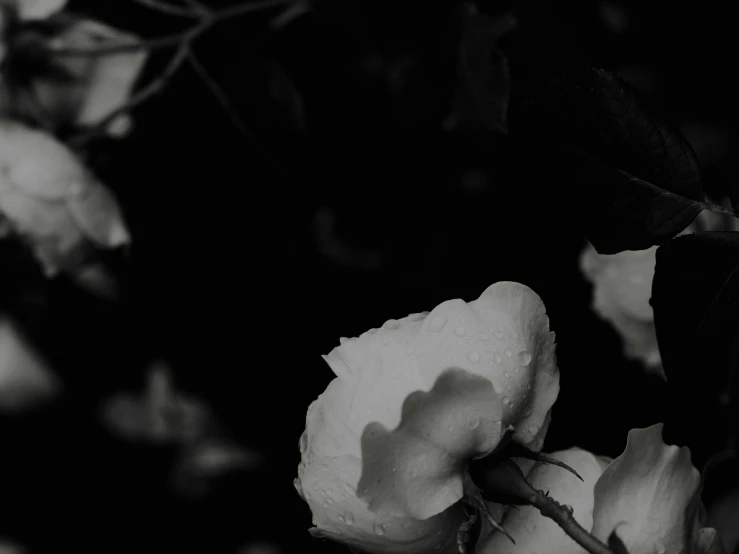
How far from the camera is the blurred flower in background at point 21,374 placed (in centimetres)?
94

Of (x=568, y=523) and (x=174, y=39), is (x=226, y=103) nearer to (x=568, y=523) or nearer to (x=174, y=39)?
(x=174, y=39)

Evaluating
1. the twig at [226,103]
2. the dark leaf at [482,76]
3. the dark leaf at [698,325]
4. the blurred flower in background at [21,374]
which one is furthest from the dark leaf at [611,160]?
the blurred flower in background at [21,374]

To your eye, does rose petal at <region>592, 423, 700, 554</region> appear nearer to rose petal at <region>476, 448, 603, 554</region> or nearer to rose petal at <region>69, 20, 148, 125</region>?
rose petal at <region>476, 448, 603, 554</region>

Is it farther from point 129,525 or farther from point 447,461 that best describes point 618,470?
point 129,525

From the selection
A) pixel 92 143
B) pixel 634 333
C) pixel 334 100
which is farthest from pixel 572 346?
pixel 92 143

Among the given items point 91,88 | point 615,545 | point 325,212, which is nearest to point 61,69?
point 91,88

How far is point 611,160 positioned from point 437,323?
0.35ft

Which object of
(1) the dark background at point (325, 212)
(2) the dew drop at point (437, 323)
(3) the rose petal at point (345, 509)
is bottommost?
(1) the dark background at point (325, 212)

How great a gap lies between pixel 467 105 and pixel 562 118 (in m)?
0.21

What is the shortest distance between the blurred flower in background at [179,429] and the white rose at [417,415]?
1.84ft

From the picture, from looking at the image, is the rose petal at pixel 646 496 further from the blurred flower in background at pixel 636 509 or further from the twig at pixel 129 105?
the twig at pixel 129 105

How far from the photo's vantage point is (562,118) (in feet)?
1.22

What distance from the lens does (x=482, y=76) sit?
1.81 ft

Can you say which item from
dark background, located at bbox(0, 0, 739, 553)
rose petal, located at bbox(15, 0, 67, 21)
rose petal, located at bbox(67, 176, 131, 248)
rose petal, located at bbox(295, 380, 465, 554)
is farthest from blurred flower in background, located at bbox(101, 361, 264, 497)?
rose petal, located at bbox(295, 380, 465, 554)
